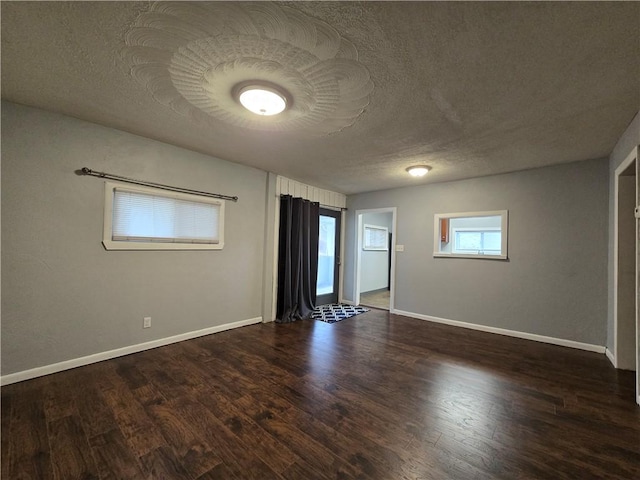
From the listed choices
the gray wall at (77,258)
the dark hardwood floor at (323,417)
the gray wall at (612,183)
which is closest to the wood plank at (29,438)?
the dark hardwood floor at (323,417)

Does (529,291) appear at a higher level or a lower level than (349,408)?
higher

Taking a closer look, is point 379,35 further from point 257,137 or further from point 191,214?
point 191,214

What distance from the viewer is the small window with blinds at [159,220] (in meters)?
2.75

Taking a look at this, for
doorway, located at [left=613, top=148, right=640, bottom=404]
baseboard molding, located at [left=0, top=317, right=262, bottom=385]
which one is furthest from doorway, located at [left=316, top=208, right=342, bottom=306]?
doorway, located at [left=613, top=148, right=640, bottom=404]

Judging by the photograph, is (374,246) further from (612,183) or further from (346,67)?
(346,67)

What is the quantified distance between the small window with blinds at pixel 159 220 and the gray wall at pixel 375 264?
3.86 m

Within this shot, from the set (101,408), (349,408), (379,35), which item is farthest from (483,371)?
(101,408)

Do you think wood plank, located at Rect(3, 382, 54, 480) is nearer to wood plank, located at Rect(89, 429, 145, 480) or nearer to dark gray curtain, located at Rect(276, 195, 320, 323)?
wood plank, located at Rect(89, 429, 145, 480)

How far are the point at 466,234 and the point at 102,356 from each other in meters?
6.66

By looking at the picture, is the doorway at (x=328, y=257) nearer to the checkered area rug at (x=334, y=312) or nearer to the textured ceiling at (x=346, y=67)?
the checkered area rug at (x=334, y=312)

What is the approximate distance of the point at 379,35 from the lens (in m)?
1.44

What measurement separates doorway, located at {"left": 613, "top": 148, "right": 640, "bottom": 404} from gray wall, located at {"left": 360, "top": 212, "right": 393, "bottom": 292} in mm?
4186

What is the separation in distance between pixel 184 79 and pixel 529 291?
186 inches

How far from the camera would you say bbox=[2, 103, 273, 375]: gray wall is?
2234 millimetres
